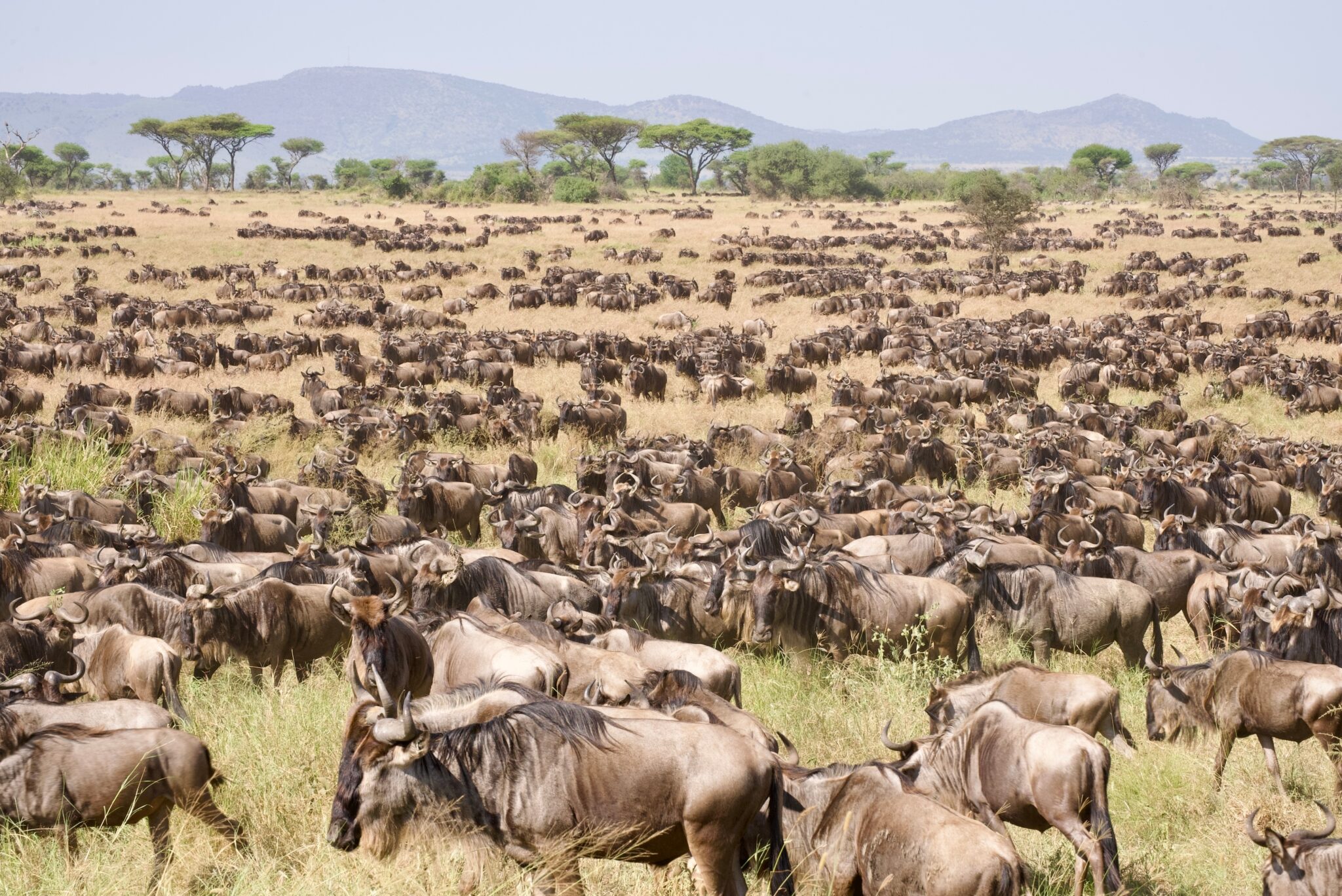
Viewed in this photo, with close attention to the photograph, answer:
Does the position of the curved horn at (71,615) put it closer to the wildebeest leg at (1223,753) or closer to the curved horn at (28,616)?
the curved horn at (28,616)

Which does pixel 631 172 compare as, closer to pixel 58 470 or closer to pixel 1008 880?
pixel 58 470

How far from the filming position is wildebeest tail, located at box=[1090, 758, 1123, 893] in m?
4.75

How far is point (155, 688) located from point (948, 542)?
659 centimetres

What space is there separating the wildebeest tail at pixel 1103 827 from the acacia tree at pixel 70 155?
9728 cm

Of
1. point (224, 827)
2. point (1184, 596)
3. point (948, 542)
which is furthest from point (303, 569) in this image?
point (1184, 596)

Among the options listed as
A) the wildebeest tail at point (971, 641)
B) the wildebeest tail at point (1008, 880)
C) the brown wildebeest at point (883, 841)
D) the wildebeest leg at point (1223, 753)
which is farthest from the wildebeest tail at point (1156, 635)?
the wildebeest tail at point (1008, 880)

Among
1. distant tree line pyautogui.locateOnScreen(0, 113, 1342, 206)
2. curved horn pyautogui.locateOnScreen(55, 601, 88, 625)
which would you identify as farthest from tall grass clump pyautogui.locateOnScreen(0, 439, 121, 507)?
distant tree line pyautogui.locateOnScreen(0, 113, 1342, 206)

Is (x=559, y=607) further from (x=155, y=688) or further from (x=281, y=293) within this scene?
(x=281, y=293)

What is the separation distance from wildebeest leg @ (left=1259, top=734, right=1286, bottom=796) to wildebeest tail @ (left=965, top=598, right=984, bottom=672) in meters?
2.23

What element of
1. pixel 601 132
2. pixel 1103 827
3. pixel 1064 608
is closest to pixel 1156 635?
pixel 1064 608

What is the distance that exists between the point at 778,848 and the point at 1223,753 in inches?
128

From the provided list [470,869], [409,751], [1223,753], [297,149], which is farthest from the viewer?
[297,149]

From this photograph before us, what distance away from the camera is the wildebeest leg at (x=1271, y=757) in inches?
245

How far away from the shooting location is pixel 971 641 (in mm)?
8383
